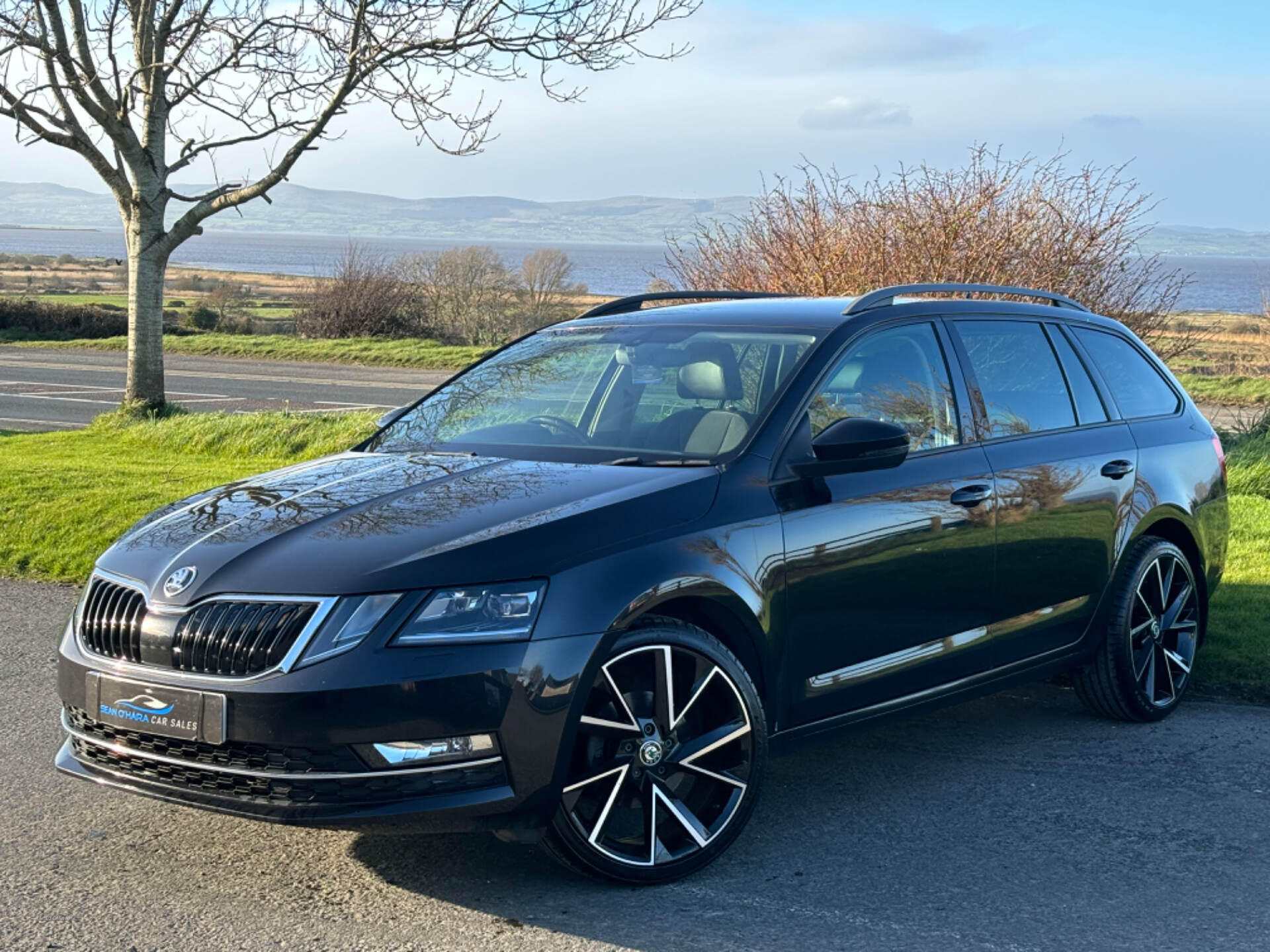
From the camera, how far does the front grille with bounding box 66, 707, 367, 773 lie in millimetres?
3723

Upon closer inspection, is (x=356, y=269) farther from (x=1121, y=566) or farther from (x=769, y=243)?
(x=1121, y=566)

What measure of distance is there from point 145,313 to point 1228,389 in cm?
1821

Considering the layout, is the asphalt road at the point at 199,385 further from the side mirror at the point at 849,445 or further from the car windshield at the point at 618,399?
the side mirror at the point at 849,445

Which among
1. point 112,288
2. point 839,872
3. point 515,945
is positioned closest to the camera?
point 515,945

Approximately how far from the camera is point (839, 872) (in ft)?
13.8

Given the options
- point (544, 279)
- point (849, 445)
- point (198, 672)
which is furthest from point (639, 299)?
point (544, 279)

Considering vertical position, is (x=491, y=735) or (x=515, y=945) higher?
(x=491, y=735)

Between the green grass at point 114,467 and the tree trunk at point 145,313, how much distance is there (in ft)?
1.55

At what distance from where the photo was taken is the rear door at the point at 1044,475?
5.30 meters

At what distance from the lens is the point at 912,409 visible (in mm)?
5172

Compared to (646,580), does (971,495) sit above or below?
above

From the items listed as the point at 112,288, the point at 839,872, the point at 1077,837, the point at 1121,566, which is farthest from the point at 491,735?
the point at 112,288

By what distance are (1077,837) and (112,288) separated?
78.9 m

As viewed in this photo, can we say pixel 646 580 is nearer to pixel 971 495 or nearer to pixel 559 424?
pixel 559 424
